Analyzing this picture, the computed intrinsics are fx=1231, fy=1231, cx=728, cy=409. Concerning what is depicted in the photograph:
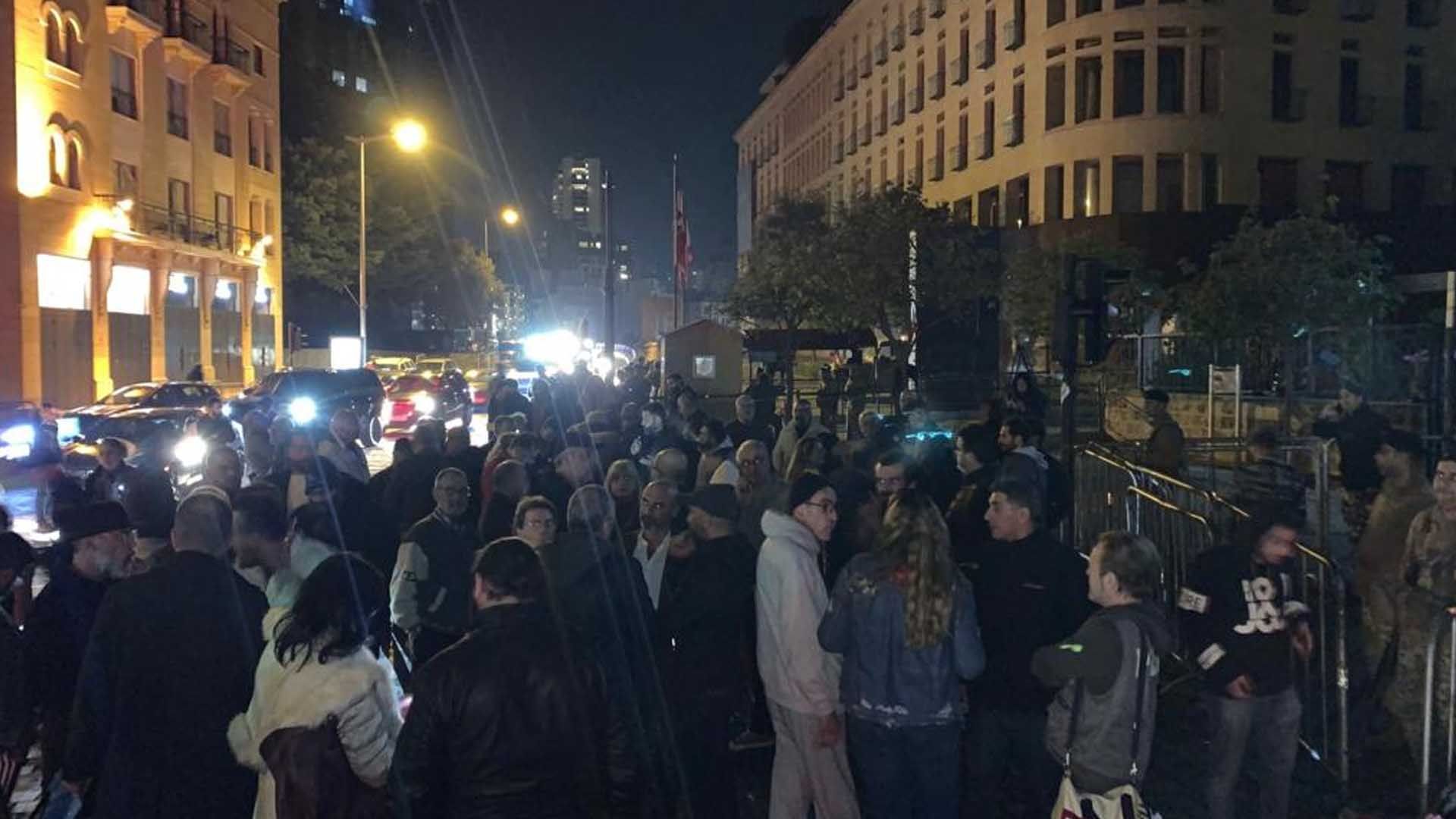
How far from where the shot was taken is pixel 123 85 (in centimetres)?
3994

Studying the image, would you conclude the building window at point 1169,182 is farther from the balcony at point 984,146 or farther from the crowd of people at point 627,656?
the crowd of people at point 627,656

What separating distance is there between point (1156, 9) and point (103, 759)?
141 ft

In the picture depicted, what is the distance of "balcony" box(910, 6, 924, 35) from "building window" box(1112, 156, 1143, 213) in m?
15.6

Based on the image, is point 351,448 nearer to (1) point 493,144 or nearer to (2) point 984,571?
(2) point 984,571

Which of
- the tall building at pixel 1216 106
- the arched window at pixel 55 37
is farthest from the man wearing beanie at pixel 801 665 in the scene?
the tall building at pixel 1216 106

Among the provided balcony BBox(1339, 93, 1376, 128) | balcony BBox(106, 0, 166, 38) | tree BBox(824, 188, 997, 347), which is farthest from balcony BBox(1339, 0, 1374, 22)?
balcony BBox(106, 0, 166, 38)

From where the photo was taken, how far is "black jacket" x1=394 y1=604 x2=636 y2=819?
3.61m

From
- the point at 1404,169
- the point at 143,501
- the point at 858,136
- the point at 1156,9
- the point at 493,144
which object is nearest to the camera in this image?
the point at 143,501

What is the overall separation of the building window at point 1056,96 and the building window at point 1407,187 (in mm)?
A: 11983

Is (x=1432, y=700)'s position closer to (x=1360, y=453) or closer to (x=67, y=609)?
(x=1360, y=453)

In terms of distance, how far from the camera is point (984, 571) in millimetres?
5457

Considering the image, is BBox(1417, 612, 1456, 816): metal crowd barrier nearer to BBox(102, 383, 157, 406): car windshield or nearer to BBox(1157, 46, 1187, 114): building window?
BBox(102, 383, 157, 406): car windshield

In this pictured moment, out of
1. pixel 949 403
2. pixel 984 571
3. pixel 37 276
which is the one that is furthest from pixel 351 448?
pixel 37 276

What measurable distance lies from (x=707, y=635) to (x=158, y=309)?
41.9 metres
